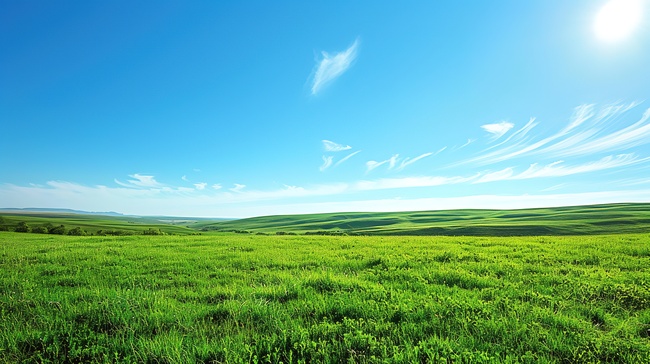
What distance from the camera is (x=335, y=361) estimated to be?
14.1 ft

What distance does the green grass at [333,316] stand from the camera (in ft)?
14.6

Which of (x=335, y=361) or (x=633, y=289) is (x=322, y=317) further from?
(x=633, y=289)

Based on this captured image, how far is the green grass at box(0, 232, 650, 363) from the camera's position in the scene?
4.46m

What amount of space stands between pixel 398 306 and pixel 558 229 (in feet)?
293

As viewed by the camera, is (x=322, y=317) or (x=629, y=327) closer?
(x=629, y=327)

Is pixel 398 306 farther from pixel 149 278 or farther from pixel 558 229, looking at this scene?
pixel 558 229

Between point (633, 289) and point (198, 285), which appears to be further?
point (198, 285)

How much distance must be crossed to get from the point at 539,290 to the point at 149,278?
431 inches

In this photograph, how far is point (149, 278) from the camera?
30.3 ft

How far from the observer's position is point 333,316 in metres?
5.88

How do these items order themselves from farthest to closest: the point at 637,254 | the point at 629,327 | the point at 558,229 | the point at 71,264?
the point at 558,229
the point at 637,254
the point at 71,264
the point at 629,327

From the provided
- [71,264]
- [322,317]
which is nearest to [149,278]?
[71,264]

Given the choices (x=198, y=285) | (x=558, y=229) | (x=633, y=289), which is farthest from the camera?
(x=558, y=229)

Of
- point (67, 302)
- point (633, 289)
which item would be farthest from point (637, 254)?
point (67, 302)
